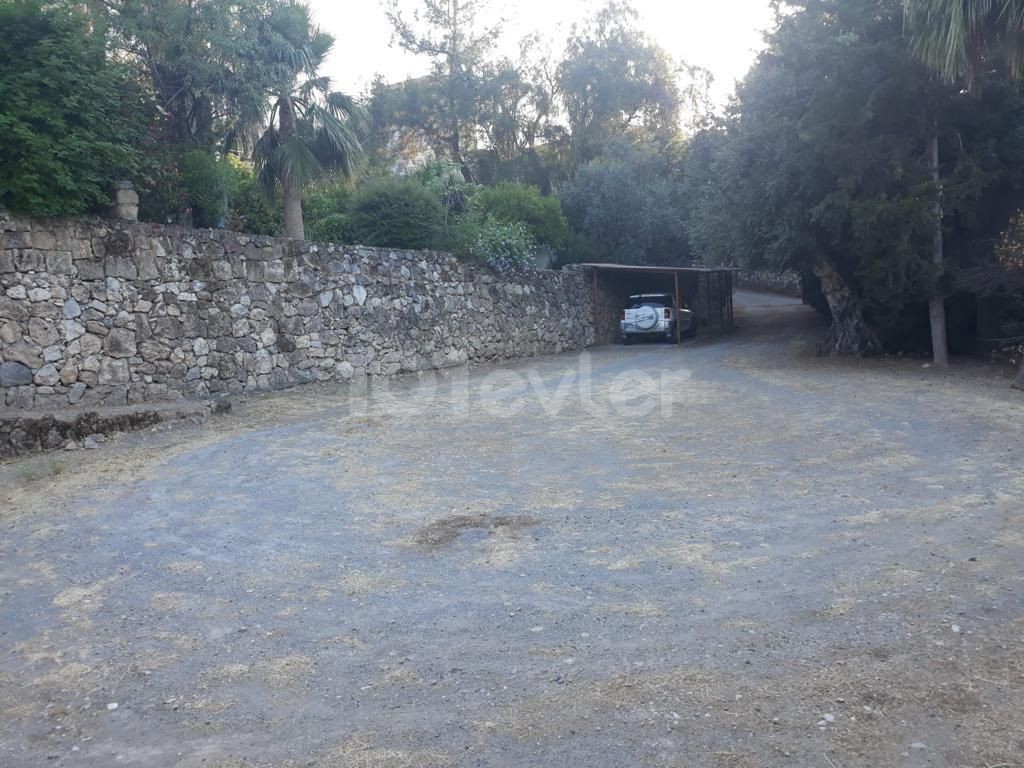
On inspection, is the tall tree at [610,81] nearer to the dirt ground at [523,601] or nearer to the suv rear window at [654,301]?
the suv rear window at [654,301]

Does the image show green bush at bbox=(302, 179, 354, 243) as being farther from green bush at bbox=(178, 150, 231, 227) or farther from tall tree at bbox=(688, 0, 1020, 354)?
tall tree at bbox=(688, 0, 1020, 354)

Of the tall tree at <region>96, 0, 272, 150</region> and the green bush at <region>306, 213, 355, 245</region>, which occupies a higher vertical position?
the tall tree at <region>96, 0, 272, 150</region>

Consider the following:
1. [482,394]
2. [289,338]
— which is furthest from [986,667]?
[289,338]

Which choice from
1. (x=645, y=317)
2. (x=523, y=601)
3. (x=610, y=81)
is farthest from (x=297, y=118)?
(x=610, y=81)

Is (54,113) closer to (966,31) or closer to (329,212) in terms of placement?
(329,212)

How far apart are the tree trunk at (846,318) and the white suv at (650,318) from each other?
22.1 ft

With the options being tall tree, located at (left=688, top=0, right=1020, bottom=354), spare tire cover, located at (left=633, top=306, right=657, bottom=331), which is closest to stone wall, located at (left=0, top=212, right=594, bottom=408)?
tall tree, located at (left=688, top=0, right=1020, bottom=354)

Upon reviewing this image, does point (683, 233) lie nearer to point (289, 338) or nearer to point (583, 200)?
point (583, 200)

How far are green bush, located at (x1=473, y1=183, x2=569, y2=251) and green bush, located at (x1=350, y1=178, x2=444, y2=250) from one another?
665cm

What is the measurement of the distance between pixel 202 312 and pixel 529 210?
1599 cm

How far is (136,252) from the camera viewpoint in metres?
13.2

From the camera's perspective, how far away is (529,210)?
93.4ft

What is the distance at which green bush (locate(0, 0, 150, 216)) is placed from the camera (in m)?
11.6

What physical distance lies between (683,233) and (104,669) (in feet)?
104
